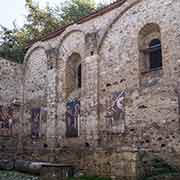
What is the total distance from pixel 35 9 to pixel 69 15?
2.34 meters

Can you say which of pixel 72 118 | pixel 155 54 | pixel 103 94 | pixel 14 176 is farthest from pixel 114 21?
pixel 14 176

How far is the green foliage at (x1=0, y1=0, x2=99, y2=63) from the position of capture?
704 inches

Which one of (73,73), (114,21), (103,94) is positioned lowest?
(103,94)

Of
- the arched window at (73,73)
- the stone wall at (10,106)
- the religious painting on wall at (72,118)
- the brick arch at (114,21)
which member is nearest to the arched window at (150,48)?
the brick arch at (114,21)

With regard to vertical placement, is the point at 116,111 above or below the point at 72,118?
above

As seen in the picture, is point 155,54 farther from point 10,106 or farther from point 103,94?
point 10,106

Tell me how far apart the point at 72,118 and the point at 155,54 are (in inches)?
165

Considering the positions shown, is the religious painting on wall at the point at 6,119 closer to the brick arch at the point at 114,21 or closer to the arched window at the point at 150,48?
the brick arch at the point at 114,21

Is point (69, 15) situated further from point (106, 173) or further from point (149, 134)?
point (106, 173)

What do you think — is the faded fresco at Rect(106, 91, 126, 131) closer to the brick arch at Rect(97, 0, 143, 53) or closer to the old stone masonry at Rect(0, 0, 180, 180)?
the old stone masonry at Rect(0, 0, 180, 180)

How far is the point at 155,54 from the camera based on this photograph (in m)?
9.60

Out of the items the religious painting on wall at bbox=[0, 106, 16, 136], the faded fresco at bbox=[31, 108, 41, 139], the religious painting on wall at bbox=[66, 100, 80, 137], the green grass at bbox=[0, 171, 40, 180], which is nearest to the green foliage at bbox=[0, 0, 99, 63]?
the religious painting on wall at bbox=[0, 106, 16, 136]

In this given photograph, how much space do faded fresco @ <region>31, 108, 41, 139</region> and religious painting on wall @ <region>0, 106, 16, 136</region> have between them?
1.16 meters

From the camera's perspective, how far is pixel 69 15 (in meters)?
19.5
